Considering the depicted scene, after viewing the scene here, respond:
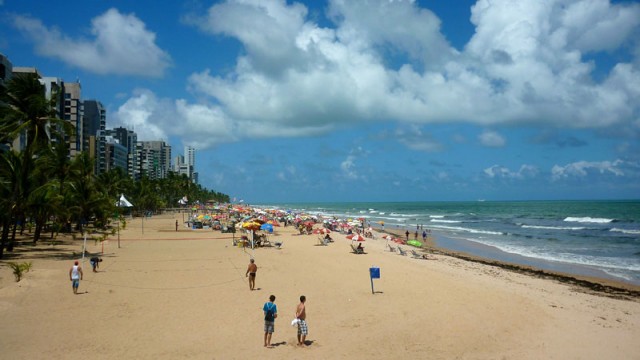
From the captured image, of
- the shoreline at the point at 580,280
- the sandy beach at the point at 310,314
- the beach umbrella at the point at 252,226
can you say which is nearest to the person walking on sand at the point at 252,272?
the sandy beach at the point at 310,314

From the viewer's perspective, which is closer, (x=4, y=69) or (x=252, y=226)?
(x=252, y=226)

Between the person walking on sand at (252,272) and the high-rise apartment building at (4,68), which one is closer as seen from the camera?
the person walking on sand at (252,272)

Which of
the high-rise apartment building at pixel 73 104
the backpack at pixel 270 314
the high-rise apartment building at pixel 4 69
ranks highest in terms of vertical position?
the high-rise apartment building at pixel 73 104

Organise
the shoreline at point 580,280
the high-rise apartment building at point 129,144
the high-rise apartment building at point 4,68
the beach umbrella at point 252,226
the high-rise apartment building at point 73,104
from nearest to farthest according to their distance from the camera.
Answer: the shoreline at point 580,280, the beach umbrella at point 252,226, the high-rise apartment building at point 4,68, the high-rise apartment building at point 73,104, the high-rise apartment building at point 129,144

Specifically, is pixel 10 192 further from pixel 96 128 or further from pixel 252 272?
pixel 96 128

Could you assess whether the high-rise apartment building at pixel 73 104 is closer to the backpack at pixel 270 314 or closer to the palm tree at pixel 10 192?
the palm tree at pixel 10 192

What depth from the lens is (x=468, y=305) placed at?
13.9m

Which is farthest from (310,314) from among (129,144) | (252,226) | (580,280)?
(129,144)

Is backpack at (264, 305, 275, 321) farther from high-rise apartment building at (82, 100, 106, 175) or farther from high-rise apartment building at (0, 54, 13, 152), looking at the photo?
high-rise apartment building at (82, 100, 106, 175)

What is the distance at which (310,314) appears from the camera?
41.2 ft

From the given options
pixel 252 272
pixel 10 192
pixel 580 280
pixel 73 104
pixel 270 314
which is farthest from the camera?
pixel 73 104

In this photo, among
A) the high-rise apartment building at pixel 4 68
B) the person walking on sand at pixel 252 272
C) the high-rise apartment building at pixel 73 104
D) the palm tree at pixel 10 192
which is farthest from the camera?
the high-rise apartment building at pixel 73 104

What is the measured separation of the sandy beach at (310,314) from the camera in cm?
977

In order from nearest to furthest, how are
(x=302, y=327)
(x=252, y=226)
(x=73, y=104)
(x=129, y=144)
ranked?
(x=302, y=327) → (x=252, y=226) → (x=73, y=104) → (x=129, y=144)
